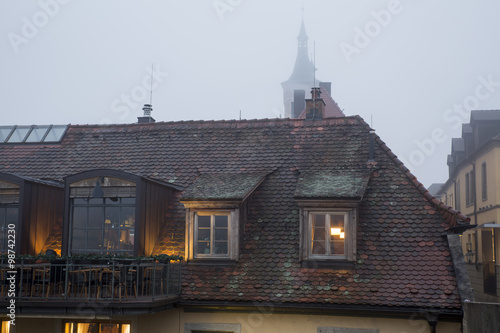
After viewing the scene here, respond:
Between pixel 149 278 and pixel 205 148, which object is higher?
pixel 205 148

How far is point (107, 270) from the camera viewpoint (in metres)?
12.5

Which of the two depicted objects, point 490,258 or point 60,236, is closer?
point 60,236

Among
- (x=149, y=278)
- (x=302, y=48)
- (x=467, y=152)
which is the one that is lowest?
(x=149, y=278)

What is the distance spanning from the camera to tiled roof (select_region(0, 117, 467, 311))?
12852 mm

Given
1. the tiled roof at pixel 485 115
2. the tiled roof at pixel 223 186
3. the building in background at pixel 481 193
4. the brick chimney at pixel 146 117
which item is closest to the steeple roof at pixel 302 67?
the building in background at pixel 481 193

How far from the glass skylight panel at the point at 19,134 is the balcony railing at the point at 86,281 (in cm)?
733

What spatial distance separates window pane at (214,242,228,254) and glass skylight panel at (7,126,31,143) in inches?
344

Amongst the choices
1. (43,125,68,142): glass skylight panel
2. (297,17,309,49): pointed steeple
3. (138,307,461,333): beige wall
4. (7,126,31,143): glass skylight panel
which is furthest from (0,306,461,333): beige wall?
(297,17,309,49): pointed steeple

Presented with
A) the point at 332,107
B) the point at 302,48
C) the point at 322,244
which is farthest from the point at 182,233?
the point at 302,48

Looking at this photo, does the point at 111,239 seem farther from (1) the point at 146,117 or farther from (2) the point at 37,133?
(1) the point at 146,117

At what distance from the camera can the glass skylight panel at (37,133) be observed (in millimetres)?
18875

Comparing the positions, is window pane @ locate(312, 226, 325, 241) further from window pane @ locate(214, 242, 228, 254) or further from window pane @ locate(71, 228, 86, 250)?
window pane @ locate(71, 228, 86, 250)

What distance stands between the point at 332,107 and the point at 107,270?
2118 centimetres

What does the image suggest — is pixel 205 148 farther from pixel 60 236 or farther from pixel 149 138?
pixel 60 236
